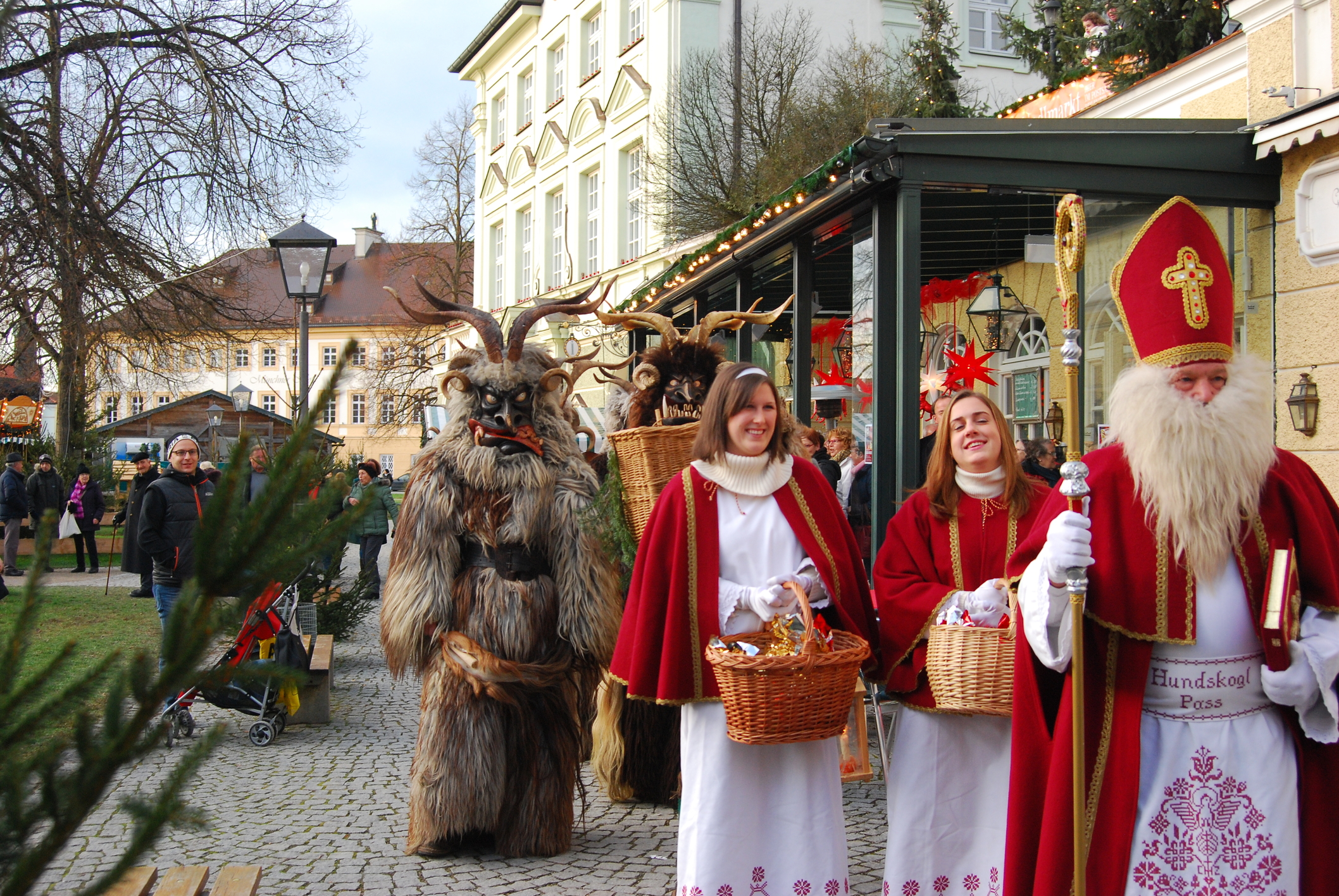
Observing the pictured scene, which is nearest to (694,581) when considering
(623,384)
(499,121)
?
(623,384)

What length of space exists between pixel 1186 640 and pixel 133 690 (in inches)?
92.4

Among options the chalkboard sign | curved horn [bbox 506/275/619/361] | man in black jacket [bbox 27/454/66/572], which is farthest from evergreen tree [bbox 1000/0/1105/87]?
man in black jacket [bbox 27/454/66/572]

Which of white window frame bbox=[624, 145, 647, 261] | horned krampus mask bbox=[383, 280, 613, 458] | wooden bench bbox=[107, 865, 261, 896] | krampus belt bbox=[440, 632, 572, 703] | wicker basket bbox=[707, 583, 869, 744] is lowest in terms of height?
wooden bench bbox=[107, 865, 261, 896]

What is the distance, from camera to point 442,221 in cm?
3803

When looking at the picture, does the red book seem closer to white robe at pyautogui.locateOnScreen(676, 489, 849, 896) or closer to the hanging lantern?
white robe at pyautogui.locateOnScreen(676, 489, 849, 896)

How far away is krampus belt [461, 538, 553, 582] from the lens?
4.76 m

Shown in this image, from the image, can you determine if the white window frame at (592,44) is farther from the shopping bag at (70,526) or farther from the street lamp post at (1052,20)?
the shopping bag at (70,526)

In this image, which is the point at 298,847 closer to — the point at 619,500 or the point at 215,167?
the point at 619,500

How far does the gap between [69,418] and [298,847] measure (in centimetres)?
1486

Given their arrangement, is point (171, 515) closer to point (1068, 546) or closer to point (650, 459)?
point (650, 459)

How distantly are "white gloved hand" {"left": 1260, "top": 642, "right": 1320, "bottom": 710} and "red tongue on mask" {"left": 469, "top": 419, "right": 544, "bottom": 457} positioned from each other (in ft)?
9.81

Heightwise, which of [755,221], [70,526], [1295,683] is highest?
[755,221]

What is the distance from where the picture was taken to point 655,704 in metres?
5.56

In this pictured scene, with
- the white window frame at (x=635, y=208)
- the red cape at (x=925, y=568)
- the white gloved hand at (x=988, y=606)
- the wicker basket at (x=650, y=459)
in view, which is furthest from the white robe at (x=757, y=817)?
the white window frame at (x=635, y=208)
